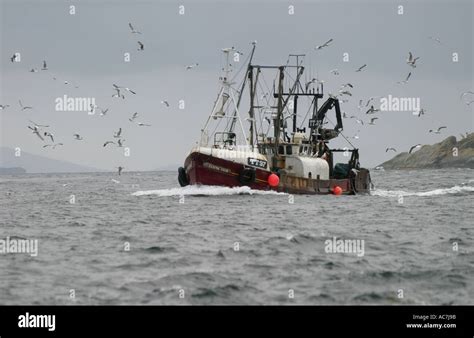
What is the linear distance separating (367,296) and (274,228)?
51.6 feet

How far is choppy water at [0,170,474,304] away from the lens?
1980 centimetres

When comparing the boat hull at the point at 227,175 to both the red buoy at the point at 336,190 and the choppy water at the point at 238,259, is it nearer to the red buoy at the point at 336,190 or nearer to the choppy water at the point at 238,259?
the red buoy at the point at 336,190

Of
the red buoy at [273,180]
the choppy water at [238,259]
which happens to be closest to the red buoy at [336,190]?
the red buoy at [273,180]

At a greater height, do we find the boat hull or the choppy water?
the boat hull

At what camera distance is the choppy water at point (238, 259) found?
19797 millimetres

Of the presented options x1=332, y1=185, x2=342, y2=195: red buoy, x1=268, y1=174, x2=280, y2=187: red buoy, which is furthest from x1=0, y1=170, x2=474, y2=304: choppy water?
x1=332, y1=185, x2=342, y2=195: red buoy

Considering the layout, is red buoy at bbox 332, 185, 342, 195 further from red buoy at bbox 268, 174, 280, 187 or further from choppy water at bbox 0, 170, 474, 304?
choppy water at bbox 0, 170, 474, 304

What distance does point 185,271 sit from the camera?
902 inches

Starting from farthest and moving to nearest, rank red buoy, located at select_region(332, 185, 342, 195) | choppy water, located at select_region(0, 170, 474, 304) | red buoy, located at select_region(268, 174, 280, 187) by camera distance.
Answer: red buoy, located at select_region(332, 185, 342, 195), red buoy, located at select_region(268, 174, 280, 187), choppy water, located at select_region(0, 170, 474, 304)

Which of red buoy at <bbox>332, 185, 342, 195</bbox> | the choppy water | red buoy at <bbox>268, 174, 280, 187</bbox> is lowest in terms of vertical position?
the choppy water

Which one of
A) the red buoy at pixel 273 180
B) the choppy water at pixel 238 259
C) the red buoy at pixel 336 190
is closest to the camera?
the choppy water at pixel 238 259

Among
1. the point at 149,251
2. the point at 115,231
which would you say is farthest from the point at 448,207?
the point at 149,251
